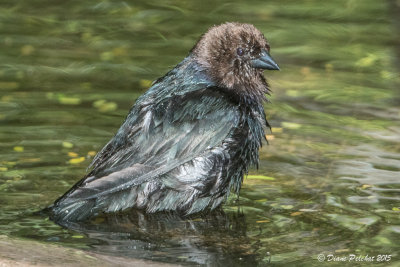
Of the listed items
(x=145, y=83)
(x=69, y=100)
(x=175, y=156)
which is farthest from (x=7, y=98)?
(x=175, y=156)

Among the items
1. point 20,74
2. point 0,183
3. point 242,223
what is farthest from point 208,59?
point 20,74

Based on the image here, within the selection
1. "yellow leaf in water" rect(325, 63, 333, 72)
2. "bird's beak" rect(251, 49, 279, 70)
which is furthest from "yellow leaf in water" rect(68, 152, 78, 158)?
"yellow leaf in water" rect(325, 63, 333, 72)

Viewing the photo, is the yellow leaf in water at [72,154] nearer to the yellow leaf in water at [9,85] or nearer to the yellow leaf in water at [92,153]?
the yellow leaf in water at [92,153]

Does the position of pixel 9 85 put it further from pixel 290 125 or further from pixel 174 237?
pixel 174 237

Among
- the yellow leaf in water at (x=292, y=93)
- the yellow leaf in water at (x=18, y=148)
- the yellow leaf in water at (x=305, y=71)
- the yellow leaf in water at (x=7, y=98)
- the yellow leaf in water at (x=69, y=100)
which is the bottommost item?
the yellow leaf in water at (x=18, y=148)

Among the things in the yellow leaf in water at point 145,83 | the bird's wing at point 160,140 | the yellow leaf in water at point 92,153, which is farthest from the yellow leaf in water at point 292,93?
the bird's wing at point 160,140

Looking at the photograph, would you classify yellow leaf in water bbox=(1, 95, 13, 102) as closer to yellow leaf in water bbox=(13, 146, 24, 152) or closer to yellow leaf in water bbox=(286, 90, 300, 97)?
yellow leaf in water bbox=(13, 146, 24, 152)

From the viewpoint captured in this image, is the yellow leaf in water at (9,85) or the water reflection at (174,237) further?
the yellow leaf in water at (9,85)

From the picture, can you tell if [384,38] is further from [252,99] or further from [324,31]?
[252,99]
